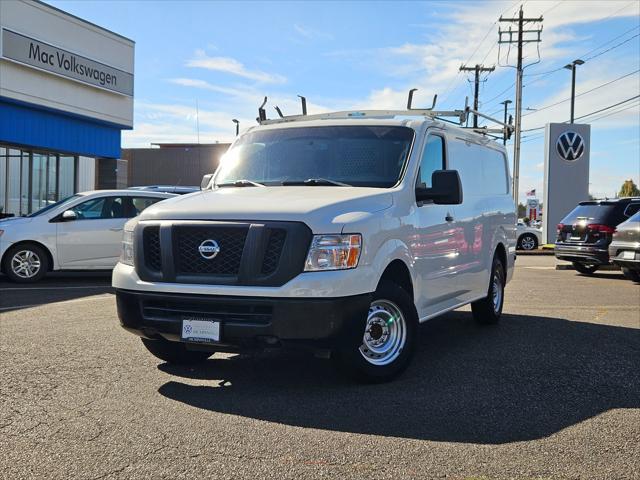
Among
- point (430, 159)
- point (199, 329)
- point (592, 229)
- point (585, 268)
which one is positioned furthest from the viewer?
point (585, 268)

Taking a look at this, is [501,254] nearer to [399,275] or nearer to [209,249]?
[399,275]

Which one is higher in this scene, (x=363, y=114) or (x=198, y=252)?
(x=363, y=114)

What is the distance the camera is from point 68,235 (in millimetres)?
12805

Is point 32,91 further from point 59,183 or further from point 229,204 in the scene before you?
point 229,204

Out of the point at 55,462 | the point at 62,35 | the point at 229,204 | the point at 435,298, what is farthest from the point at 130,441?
the point at 62,35

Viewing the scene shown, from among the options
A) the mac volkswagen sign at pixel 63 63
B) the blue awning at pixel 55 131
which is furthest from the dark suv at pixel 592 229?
the mac volkswagen sign at pixel 63 63

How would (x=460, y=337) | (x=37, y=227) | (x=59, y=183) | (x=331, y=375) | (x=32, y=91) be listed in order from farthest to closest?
(x=59, y=183)
(x=32, y=91)
(x=37, y=227)
(x=460, y=337)
(x=331, y=375)

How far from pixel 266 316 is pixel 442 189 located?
202 cm

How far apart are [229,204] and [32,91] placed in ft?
55.4

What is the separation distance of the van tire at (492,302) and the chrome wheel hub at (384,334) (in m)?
3.02

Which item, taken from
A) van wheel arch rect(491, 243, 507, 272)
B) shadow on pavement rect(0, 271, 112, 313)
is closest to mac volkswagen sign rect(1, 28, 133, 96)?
shadow on pavement rect(0, 271, 112, 313)

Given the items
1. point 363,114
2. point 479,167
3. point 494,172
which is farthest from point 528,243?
point 363,114

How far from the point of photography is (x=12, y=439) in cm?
418

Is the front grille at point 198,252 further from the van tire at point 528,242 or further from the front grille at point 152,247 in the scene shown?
the van tire at point 528,242
